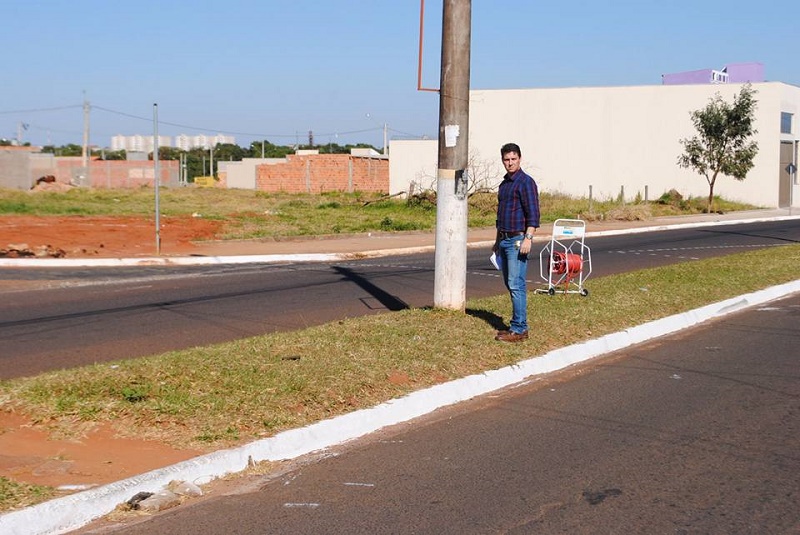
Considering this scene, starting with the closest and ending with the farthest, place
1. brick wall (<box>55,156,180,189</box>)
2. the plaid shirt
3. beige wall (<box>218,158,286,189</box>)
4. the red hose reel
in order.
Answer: the plaid shirt < the red hose reel < brick wall (<box>55,156,180,189</box>) < beige wall (<box>218,158,286,189</box>)

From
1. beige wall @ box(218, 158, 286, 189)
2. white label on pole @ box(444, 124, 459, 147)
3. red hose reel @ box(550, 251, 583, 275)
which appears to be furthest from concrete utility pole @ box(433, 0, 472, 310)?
beige wall @ box(218, 158, 286, 189)

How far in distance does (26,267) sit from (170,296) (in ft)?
20.8

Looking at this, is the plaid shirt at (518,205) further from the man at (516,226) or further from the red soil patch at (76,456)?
the red soil patch at (76,456)

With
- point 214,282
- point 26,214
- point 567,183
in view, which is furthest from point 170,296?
point 567,183

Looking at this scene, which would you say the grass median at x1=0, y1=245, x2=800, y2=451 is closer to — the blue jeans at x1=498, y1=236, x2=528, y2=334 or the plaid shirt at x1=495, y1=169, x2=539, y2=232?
the blue jeans at x1=498, y1=236, x2=528, y2=334

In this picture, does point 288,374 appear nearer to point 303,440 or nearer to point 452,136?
point 303,440

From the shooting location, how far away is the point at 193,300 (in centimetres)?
1432

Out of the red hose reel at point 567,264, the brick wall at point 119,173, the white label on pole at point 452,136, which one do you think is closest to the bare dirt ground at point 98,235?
the red hose reel at point 567,264

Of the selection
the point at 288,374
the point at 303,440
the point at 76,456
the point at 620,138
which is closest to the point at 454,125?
the point at 288,374

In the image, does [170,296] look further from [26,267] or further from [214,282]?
[26,267]

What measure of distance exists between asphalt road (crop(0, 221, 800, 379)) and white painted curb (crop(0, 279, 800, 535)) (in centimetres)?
348

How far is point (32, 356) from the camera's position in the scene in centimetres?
978

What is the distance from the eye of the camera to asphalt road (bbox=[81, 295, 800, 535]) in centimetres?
528

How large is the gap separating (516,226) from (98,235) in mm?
18763
